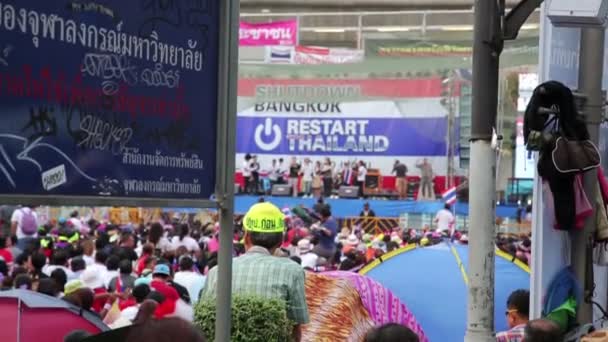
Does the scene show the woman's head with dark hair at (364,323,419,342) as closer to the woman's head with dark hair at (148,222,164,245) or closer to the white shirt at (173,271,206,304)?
the white shirt at (173,271,206,304)

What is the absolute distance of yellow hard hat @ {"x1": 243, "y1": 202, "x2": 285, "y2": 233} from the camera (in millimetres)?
5340

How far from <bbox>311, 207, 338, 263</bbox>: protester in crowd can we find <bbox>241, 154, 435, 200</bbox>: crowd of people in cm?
1660

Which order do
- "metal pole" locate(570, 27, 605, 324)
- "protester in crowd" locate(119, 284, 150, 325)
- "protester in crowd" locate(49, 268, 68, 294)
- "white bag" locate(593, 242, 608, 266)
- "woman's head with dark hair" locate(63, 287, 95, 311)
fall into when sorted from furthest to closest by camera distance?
"protester in crowd" locate(49, 268, 68, 294)
"protester in crowd" locate(119, 284, 150, 325)
"woman's head with dark hair" locate(63, 287, 95, 311)
"white bag" locate(593, 242, 608, 266)
"metal pole" locate(570, 27, 605, 324)

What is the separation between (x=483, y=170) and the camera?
608 centimetres

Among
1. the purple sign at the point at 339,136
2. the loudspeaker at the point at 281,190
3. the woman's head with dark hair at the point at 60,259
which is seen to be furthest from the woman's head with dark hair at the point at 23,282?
the loudspeaker at the point at 281,190

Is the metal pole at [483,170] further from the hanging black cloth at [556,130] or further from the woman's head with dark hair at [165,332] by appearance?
the woman's head with dark hair at [165,332]

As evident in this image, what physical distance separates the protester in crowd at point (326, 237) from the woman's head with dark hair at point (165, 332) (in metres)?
14.8

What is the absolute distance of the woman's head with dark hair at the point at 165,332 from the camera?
2393 millimetres

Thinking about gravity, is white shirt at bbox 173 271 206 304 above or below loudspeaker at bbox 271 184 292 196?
above

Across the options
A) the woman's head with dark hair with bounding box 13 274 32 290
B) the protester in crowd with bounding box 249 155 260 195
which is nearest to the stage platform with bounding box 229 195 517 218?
the protester in crowd with bounding box 249 155 260 195

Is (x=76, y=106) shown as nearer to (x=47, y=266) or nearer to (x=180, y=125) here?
(x=180, y=125)

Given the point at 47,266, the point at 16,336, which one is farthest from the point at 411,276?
the point at 47,266

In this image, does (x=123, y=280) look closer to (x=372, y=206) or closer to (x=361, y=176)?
(x=372, y=206)

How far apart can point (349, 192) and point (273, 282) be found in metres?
33.4
